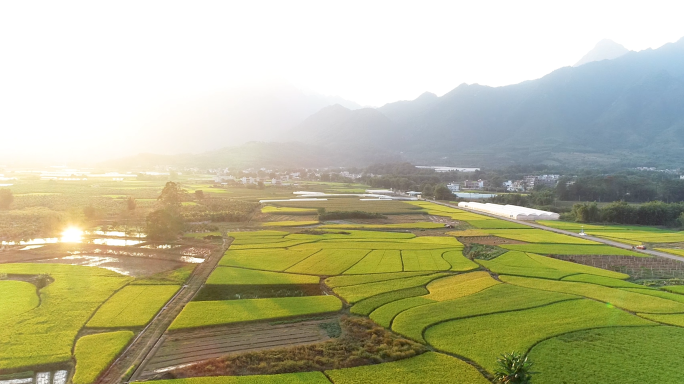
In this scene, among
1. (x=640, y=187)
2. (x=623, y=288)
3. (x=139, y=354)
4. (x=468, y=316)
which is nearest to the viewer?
(x=139, y=354)

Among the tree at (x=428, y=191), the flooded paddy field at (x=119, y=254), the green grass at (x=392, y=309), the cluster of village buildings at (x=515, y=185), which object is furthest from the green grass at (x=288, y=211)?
the cluster of village buildings at (x=515, y=185)

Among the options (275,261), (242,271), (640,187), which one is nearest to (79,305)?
(242,271)

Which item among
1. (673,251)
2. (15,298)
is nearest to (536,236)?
(673,251)

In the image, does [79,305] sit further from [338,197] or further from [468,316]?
[338,197]

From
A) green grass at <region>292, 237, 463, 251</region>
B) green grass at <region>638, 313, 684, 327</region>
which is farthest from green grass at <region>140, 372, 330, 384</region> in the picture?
green grass at <region>292, 237, 463, 251</region>

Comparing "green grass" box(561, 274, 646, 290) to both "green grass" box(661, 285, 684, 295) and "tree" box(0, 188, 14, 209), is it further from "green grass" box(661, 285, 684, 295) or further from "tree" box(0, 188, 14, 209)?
"tree" box(0, 188, 14, 209)

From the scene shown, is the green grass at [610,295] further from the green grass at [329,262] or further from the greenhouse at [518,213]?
the greenhouse at [518,213]
